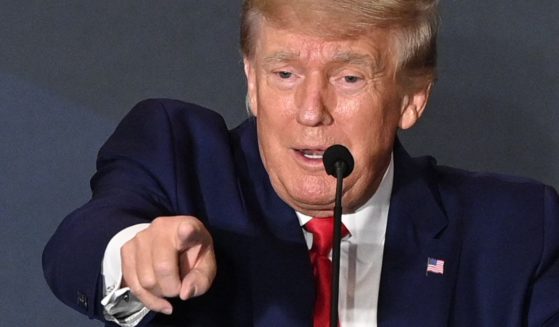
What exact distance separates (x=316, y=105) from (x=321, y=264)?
0.67ft

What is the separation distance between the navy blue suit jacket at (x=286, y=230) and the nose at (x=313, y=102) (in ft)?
0.50

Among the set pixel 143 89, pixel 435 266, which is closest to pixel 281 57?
pixel 435 266

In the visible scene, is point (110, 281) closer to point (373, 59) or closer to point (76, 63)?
point (373, 59)

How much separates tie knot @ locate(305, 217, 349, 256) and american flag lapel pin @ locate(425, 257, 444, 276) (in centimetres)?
14

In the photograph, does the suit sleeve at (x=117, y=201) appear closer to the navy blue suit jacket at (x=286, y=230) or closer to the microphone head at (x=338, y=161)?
the navy blue suit jacket at (x=286, y=230)

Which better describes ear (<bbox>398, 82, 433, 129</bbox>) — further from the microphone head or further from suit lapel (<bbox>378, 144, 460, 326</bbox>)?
the microphone head

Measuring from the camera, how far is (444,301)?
1896 mm

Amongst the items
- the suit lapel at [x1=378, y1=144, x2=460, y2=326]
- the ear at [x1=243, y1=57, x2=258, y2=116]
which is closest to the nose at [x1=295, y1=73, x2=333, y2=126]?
the ear at [x1=243, y1=57, x2=258, y2=116]

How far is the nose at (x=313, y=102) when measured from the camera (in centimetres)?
178

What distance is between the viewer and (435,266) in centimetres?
192

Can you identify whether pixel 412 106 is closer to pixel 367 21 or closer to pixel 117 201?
pixel 367 21

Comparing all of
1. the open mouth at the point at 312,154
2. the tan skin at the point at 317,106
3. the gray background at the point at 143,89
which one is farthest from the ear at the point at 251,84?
the gray background at the point at 143,89

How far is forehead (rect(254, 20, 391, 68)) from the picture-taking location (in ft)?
5.86

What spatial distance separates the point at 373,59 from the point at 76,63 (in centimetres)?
80
